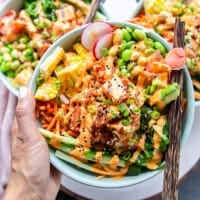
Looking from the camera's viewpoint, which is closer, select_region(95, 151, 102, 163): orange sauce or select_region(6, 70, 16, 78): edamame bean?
select_region(95, 151, 102, 163): orange sauce

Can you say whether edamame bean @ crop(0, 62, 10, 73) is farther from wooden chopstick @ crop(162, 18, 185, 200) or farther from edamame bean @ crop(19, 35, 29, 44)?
wooden chopstick @ crop(162, 18, 185, 200)

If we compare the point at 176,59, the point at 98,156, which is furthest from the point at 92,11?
the point at 98,156

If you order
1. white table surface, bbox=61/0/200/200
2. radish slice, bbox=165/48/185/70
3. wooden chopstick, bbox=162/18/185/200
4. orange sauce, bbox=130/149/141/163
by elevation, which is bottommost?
white table surface, bbox=61/0/200/200

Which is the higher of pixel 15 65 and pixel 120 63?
pixel 120 63

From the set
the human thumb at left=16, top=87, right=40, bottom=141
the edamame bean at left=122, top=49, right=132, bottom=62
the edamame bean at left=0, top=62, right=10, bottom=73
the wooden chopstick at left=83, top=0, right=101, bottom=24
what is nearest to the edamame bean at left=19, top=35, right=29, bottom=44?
the edamame bean at left=0, top=62, right=10, bottom=73

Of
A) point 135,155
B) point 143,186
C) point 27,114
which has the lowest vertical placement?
point 143,186

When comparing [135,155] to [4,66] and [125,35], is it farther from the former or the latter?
[4,66]

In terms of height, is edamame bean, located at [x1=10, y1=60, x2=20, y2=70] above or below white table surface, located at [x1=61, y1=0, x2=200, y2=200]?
above
